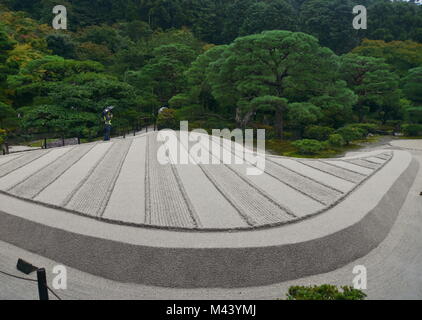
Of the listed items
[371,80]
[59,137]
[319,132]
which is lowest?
[59,137]

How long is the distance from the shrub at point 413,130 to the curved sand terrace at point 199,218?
12.9 metres

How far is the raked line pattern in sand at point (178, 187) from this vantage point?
19.1 ft

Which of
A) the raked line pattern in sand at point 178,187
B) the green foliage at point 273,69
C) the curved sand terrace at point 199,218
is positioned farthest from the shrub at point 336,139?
the curved sand terrace at point 199,218

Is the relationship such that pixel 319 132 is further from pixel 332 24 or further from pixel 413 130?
pixel 332 24

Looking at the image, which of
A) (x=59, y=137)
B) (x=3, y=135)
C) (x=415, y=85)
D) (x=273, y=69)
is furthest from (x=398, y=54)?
(x=3, y=135)

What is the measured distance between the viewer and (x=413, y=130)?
2038 cm

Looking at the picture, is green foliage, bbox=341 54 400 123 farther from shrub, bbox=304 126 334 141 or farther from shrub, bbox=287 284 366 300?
shrub, bbox=287 284 366 300

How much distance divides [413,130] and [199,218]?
19751 mm

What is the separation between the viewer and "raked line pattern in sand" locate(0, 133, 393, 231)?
5.82m

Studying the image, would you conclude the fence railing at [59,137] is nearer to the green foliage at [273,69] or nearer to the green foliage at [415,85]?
the green foliage at [273,69]

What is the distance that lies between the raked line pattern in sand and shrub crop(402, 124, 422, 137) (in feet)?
37.9

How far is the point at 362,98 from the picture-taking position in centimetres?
2134

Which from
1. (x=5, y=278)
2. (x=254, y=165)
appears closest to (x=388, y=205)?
(x=254, y=165)
